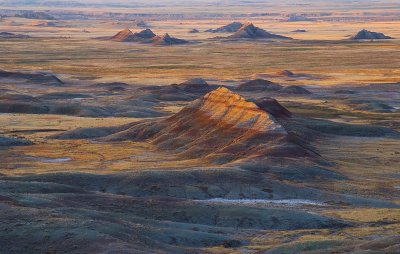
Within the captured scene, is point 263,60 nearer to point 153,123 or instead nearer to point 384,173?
point 153,123

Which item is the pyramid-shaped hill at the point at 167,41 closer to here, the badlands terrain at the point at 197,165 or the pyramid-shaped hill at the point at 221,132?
the badlands terrain at the point at 197,165

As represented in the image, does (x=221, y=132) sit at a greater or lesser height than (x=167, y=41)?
greater

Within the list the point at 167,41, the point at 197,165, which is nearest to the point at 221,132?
the point at 197,165

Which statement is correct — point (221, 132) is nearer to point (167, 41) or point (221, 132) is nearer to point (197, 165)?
point (197, 165)

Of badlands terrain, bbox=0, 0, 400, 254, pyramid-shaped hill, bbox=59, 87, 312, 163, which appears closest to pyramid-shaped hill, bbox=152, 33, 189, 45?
badlands terrain, bbox=0, 0, 400, 254

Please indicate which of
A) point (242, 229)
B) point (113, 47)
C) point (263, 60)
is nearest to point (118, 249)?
point (242, 229)

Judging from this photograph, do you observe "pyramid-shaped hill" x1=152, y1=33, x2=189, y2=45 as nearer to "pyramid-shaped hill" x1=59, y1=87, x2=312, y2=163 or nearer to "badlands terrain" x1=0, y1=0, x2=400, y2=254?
"badlands terrain" x1=0, y1=0, x2=400, y2=254

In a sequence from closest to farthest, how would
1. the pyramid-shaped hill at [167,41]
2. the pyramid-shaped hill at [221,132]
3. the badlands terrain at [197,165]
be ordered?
the badlands terrain at [197,165] → the pyramid-shaped hill at [221,132] → the pyramid-shaped hill at [167,41]

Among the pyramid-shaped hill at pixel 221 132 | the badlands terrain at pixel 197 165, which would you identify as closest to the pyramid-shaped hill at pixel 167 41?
the badlands terrain at pixel 197 165
